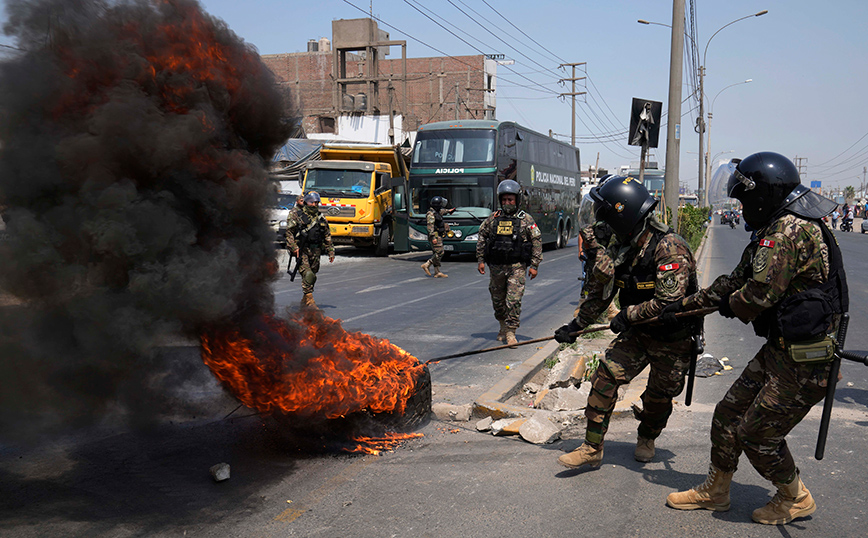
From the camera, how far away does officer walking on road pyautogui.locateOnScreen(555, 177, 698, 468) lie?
3.76 m

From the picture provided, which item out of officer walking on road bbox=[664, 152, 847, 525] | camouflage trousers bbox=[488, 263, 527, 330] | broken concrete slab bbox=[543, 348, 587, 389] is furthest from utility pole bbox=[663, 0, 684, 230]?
officer walking on road bbox=[664, 152, 847, 525]

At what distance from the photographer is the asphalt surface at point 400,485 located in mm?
3266

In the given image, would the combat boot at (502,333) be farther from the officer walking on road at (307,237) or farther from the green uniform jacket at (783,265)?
the green uniform jacket at (783,265)

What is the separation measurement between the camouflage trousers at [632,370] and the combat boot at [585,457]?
46 mm

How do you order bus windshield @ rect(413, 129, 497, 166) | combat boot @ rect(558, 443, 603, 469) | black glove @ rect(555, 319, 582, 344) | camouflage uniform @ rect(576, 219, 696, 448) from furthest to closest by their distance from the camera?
bus windshield @ rect(413, 129, 497, 166), black glove @ rect(555, 319, 582, 344), combat boot @ rect(558, 443, 603, 469), camouflage uniform @ rect(576, 219, 696, 448)

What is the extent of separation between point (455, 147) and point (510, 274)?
1227 cm

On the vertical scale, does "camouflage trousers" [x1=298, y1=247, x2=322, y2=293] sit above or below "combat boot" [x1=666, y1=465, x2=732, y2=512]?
above

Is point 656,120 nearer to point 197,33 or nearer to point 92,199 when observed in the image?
point 197,33

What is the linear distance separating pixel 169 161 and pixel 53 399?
4.49 ft

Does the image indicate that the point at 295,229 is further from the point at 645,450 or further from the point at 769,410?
the point at 769,410

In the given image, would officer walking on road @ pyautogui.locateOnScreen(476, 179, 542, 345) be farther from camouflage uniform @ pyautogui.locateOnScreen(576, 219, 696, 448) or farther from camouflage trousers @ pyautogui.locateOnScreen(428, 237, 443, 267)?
camouflage trousers @ pyautogui.locateOnScreen(428, 237, 443, 267)

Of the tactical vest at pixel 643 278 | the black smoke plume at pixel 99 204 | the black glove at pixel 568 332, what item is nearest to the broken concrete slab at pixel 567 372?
the black glove at pixel 568 332

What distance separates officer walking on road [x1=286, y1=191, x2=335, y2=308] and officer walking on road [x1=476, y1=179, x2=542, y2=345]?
2.73 meters

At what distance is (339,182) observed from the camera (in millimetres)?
20812
